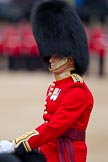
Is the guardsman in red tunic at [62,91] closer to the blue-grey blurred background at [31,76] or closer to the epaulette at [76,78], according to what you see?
the epaulette at [76,78]

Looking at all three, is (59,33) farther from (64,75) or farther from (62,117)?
(62,117)

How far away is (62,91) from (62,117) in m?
0.20

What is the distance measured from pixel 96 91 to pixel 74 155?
1040cm

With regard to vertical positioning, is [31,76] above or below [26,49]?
below

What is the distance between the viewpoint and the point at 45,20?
4742 millimetres

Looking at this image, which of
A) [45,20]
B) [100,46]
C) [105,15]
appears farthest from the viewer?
[105,15]

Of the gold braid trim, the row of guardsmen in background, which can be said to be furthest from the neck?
the row of guardsmen in background

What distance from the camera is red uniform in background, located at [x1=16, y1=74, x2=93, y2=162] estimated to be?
440cm

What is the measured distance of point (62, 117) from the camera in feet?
14.5

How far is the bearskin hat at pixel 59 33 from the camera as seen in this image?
4680 millimetres

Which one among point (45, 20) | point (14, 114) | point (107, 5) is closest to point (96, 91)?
point (14, 114)

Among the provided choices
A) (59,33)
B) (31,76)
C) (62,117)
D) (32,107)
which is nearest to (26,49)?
(31,76)

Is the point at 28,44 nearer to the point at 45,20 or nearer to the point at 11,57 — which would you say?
the point at 11,57

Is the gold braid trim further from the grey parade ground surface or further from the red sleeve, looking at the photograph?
the grey parade ground surface
